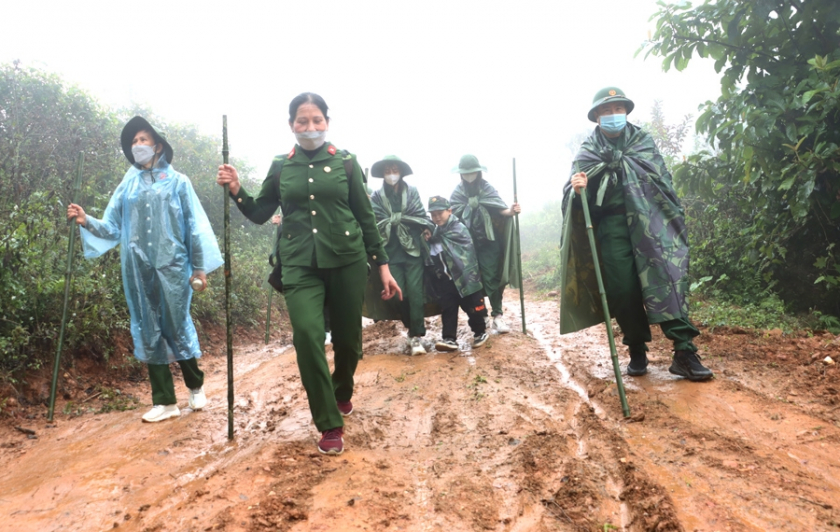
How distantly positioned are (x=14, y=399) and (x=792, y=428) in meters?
5.35

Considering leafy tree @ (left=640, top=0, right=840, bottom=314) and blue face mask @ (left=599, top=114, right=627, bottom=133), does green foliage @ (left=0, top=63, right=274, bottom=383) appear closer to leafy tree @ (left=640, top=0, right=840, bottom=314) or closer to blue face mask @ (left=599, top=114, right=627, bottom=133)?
blue face mask @ (left=599, top=114, right=627, bottom=133)

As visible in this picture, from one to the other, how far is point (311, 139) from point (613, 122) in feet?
8.37

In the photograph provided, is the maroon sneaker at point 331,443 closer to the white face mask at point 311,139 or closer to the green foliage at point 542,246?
the white face mask at point 311,139

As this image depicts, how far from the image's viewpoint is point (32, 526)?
7.63 ft

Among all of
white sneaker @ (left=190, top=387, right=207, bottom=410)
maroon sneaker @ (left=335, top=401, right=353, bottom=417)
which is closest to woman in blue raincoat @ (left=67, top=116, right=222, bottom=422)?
white sneaker @ (left=190, top=387, right=207, bottom=410)

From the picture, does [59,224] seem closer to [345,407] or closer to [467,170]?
[345,407]

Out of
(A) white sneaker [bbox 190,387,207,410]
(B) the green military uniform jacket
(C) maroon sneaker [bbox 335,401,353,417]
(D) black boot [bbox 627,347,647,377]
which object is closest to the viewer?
(B) the green military uniform jacket

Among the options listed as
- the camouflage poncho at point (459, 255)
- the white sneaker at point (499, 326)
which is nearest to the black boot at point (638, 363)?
the camouflage poncho at point (459, 255)

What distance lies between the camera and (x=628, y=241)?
165 inches

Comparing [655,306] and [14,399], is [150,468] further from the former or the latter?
[655,306]

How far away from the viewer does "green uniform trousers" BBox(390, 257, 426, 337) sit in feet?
20.0

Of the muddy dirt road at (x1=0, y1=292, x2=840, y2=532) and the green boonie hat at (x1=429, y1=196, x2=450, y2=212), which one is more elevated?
the green boonie hat at (x1=429, y1=196, x2=450, y2=212)

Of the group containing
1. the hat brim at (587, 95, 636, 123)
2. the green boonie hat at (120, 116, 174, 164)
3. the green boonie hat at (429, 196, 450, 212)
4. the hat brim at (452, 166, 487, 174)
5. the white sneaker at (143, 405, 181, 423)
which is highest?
the hat brim at (587, 95, 636, 123)

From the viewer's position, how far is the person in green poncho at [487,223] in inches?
270
